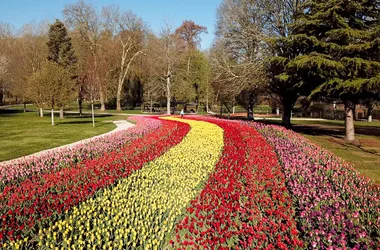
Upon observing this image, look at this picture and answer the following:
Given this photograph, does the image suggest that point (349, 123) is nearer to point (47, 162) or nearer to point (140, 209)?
point (140, 209)

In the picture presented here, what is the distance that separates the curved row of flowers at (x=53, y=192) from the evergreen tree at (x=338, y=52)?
1015 centimetres

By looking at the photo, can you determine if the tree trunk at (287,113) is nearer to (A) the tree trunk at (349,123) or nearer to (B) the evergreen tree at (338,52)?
(B) the evergreen tree at (338,52)

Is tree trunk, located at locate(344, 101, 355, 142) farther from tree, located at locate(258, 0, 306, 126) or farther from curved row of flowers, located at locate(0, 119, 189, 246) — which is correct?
curved row of flowers, located at locate(0, 119, 189, 246)

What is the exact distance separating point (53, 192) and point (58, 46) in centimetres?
3425

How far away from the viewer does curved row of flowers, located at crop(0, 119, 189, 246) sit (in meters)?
4.09

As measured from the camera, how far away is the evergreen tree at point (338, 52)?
45.1 ft

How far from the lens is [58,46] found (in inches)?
1377

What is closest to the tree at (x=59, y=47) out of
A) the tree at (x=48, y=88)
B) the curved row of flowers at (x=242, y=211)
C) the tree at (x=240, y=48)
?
the tree at (x=48, y=88)

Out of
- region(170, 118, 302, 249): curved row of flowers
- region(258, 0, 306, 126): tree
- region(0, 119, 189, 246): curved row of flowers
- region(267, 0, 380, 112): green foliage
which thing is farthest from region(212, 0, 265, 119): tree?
region(0, 119, 189, 246): curved row of flowers

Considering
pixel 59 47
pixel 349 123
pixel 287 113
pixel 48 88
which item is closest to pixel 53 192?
pixel 349 123

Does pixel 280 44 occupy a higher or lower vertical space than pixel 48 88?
higher

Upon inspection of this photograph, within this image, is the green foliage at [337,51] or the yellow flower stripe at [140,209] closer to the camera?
the yellow flower stripe at [140,209]

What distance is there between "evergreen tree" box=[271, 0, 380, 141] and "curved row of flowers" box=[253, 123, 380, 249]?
26.0 ft

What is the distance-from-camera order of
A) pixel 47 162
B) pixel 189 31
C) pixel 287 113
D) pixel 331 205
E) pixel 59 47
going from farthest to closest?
1. pixel 189 31
2. pixel 59 47
3. pixel 287 113
4. pixel 47 162
5. pixel 331 205
